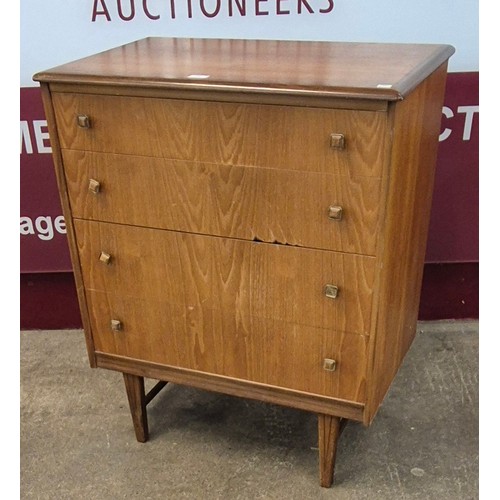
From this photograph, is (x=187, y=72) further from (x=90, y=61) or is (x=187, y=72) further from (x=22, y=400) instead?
(x=22, y=400)

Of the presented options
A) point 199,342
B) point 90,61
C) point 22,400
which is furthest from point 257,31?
point 22,400

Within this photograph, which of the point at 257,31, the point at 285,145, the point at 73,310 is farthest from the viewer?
the point at 73,310

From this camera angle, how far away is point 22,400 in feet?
7.75

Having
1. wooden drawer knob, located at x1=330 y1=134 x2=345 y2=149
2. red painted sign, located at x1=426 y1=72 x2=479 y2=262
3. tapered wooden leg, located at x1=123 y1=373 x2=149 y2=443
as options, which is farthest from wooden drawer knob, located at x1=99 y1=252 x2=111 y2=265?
red painted sign, located at x1=426 y1=72 x2=479 y2=262

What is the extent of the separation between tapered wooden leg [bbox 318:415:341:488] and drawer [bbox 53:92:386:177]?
731mm

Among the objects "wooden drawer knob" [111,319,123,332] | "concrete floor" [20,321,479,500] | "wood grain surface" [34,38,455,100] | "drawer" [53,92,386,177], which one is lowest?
"concrete floor" [20,321,479,500]

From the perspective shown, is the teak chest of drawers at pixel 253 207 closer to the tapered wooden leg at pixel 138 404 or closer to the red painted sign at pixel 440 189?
the tapered wooden leg at pixel 138 404

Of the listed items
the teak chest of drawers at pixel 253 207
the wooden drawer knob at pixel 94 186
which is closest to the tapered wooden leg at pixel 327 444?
the teak chest of drawers at pixel 253 207

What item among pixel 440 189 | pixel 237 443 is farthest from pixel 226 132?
pixel 440 189

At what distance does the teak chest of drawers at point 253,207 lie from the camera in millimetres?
1489

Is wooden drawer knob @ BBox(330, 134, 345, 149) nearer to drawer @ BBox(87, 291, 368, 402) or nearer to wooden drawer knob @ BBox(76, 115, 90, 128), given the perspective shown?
drawer @ BBox(87, 291, 368, 402)

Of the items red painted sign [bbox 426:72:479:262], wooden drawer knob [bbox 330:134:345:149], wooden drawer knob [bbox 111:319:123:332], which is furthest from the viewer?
red painted sign [bbox 426:72:479:262]

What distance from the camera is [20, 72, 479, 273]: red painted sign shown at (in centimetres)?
234

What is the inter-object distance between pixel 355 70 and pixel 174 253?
2.15 ft
